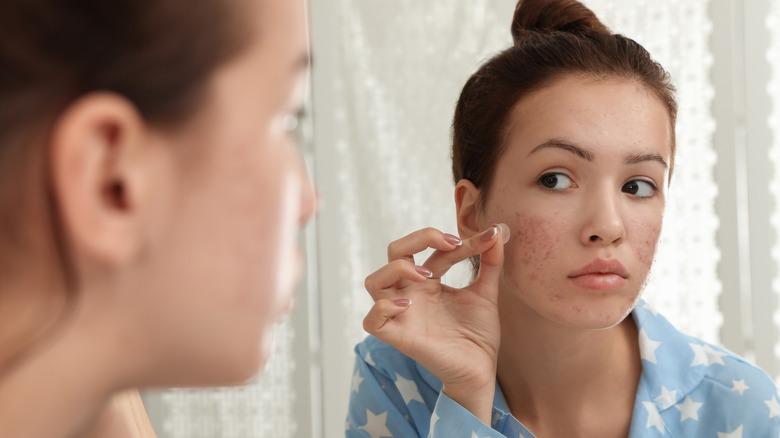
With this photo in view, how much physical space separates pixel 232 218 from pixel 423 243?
0.63 m

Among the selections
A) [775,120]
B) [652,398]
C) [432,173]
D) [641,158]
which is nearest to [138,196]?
[641,158]

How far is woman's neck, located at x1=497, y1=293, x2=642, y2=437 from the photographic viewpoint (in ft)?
3.37

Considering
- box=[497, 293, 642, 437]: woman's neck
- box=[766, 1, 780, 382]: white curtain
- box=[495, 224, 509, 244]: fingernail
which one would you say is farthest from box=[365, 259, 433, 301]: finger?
box=[766, 1, 780, 382]: white curtain

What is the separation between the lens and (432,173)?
1870 millimetres

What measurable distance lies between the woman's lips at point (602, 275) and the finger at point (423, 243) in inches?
6.0

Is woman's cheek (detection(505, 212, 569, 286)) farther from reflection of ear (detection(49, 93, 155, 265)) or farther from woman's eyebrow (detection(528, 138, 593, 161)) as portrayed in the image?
reflection of ear (detection(49, 93, 155, 265))

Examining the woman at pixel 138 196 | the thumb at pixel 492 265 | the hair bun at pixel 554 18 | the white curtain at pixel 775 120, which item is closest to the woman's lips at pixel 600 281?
the thumb at pixel 492 265

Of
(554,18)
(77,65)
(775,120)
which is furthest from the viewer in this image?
(775,120)

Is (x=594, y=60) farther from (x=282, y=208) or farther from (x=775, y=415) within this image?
(x=282, y=208)

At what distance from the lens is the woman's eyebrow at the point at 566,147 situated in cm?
89

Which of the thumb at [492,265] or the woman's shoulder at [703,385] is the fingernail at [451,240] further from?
the woman's shoulder at [703,385]

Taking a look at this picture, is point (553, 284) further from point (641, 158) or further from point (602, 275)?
point (641, 158)

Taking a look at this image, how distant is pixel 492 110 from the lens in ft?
3.39

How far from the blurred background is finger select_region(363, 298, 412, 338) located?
0.90 metres
